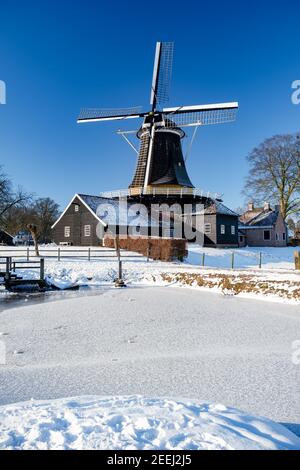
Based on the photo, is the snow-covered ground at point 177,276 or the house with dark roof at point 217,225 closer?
the snow-covered ground at point 177,276

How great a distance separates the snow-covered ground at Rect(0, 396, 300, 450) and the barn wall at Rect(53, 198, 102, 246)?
29899 mm

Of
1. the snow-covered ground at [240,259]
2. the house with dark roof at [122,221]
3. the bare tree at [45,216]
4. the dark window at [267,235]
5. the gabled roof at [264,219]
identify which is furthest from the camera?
the bare tree at [45,216]

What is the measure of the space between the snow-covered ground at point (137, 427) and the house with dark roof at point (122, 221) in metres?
29.3

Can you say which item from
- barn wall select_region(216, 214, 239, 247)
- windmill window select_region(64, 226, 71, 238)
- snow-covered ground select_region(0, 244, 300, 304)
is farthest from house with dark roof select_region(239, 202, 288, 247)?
windmill window select_region(64, 226, 71, 238)

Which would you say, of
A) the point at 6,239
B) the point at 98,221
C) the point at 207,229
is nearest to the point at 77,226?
the point at 98,221

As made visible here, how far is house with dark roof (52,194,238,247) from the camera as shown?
33531mm

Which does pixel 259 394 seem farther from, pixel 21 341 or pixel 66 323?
pixel 66 323

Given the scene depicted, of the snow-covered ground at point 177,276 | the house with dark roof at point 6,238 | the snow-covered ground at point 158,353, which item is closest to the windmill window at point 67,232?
the snow-covered ground at point 177,276

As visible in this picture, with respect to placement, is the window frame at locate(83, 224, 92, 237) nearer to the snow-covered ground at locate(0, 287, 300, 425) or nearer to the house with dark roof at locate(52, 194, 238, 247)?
the house with dark roof at locate(52, 194, 238, 247)

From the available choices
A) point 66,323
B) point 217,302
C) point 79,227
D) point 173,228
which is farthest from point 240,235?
point 66,323

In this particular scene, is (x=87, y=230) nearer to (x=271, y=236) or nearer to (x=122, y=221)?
(x=122, y=221)

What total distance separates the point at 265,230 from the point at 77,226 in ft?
81.1

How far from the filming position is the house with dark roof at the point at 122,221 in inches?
1320

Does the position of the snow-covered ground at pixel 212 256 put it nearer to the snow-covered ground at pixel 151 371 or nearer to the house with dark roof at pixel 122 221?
the house with dark roof at pixel 122 221
